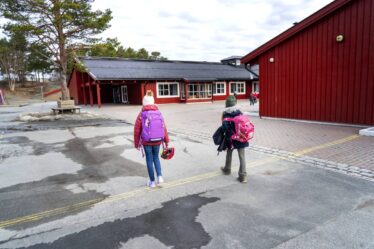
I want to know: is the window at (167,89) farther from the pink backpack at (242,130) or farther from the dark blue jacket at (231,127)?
the pink backpack at (242,130)

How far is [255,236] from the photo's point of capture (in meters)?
2.94

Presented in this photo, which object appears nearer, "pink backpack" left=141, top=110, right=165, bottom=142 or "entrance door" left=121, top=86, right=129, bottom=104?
"pink backpack" left=141, top=110, right=165, bottom=142

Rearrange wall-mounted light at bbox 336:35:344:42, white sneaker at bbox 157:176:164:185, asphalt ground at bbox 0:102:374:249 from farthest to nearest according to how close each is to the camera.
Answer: wall-mounted light at bbox 336:35:344:42
white sneaker at bbox 157:176:164:185
asphalt ground at bbox 0:102:374:249

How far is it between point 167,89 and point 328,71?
17625 millimetres

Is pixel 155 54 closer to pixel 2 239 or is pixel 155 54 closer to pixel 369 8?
pixel 369 8

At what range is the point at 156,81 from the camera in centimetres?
2528

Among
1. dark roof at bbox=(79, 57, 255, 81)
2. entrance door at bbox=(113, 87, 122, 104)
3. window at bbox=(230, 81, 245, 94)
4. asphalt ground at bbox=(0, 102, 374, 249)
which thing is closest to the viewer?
asphalt ground at bbox=(0, 102, 374, 249)

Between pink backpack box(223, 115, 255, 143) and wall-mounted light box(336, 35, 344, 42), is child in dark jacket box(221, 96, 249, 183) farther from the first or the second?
wall-mounted light box(336, 35, 344, 42)

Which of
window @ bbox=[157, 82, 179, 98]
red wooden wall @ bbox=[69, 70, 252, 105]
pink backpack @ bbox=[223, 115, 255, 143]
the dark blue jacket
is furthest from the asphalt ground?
window @ bbox=[157, 82, 179, 98]

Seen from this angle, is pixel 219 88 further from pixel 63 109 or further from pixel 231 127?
pixel 231 127

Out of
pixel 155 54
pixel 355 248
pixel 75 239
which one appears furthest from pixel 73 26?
pixel 155 54

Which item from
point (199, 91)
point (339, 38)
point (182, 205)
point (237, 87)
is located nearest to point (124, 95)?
point (199, 91)

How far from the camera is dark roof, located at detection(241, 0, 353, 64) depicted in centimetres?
973

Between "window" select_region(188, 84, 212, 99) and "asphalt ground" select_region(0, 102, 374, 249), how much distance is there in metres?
21.1
